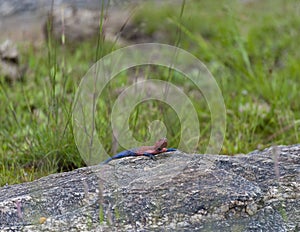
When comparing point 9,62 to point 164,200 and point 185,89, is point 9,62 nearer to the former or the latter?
point 185,89

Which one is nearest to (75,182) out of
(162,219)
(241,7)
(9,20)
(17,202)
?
(17,202)

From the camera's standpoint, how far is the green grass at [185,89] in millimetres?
3227

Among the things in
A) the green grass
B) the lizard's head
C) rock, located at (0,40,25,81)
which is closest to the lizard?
the lizard's head

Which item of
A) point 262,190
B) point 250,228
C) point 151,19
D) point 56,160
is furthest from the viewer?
point 151,19

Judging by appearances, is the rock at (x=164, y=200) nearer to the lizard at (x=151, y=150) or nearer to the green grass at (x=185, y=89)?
the lizard at (x=151, y=150)

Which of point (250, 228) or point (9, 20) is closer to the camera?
point (250, 228)

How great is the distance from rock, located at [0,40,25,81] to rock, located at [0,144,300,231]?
88.7 inches

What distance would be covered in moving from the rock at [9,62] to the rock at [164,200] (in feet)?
7.39

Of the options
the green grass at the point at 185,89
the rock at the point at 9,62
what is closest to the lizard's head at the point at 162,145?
the green grass at the point at 185,89

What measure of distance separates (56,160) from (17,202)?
2.94ft

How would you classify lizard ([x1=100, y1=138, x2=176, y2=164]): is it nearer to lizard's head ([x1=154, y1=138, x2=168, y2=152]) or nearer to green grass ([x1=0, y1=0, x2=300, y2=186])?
lizard's head ([x1=154, y1=138, x2=168, y2=152])

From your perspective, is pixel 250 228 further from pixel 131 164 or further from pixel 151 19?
pixel 151 19

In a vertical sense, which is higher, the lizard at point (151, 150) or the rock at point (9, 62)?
the lizard at point (151, 150)

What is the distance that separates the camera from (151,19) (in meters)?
6.31
